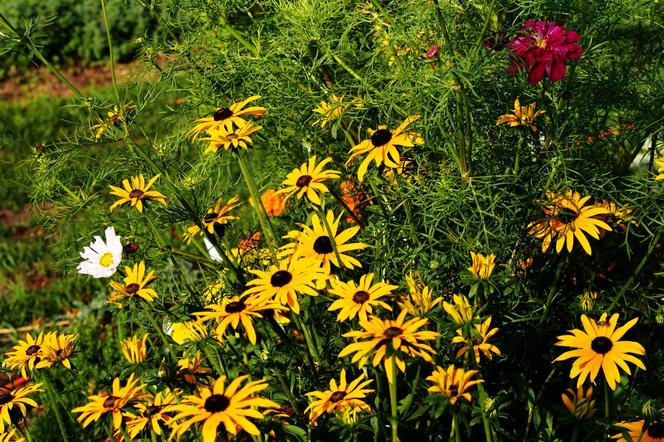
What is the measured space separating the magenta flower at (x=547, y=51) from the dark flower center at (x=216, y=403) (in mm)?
1134

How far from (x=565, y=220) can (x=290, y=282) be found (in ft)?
2.65

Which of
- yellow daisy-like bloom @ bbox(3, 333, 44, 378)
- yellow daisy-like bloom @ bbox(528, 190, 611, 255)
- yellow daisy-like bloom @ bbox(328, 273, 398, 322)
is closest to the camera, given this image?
yellow daisy-like bloom @ bbox(328, 273, 398, 322)

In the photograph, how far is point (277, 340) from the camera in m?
2.55

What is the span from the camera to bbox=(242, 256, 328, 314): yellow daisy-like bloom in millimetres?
1839

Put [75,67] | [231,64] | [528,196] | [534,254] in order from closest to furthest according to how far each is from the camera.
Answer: [528,196] < [534,254] < [231,64] < [75,67]

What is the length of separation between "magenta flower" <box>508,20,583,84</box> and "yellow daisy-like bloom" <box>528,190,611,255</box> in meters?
0.33

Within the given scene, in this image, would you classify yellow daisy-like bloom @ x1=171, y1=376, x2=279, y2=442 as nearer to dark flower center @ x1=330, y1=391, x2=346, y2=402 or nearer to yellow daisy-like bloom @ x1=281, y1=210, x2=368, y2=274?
dark flower center @ x1=330, y1=391, x2=346, y2=402

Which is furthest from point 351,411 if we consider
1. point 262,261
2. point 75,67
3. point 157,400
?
point 75,67

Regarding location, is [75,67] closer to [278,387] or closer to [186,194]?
[186,194]

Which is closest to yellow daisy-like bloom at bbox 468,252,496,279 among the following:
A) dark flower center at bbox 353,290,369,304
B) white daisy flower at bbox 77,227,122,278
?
dark flower center at bbox 353,290,369,304

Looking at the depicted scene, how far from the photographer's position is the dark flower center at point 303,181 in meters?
1.96

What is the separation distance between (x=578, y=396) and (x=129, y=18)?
314 inches

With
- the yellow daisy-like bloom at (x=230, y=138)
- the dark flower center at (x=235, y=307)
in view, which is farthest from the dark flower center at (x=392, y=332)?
the yellow daisy-like bloom at (x=230, y=138)

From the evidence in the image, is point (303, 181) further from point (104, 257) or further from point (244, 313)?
point (104, 257)
